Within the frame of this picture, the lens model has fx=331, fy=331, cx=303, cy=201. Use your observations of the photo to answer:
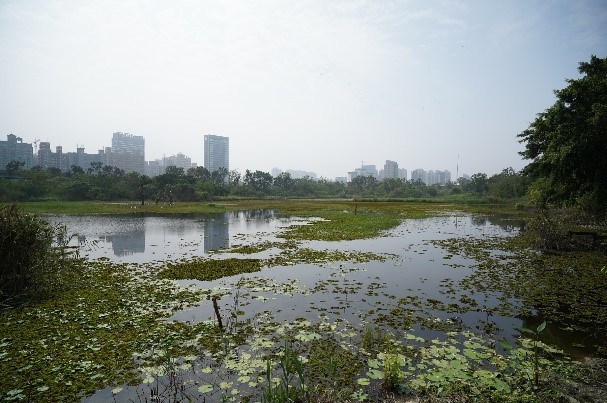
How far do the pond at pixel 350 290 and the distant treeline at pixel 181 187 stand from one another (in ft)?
139

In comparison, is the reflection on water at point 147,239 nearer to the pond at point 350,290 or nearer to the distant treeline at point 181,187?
the pond at point 350,290

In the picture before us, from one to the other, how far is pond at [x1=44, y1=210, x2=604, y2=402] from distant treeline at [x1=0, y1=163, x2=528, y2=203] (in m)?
42.5

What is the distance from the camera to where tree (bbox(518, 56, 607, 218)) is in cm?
1612

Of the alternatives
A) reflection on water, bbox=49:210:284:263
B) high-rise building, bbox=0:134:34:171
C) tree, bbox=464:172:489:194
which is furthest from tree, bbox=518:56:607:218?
high-rise building, bbox=0:134:34:171

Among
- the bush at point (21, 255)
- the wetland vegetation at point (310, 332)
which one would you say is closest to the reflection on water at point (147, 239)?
the wetland vegetation at point (310, 332)

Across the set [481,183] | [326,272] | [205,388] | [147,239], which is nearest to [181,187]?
[147,239]

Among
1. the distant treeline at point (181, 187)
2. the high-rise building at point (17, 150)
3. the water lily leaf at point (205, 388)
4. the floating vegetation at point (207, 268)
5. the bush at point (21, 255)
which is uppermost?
the high-rise building at point (17, 150)

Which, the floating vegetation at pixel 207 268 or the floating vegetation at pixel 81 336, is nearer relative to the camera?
the floating vegetation at pixel 81 336

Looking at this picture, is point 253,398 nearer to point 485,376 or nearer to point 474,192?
point 485,376

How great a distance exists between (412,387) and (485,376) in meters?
1.39

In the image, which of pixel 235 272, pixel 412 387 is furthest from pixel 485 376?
pixel 235 272

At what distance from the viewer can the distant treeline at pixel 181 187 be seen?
63.2 m

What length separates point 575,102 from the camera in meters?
19.0

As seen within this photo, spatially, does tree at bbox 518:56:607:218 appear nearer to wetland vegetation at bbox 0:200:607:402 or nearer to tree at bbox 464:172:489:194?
wetland vegetation at bbox 0:200:607:402
